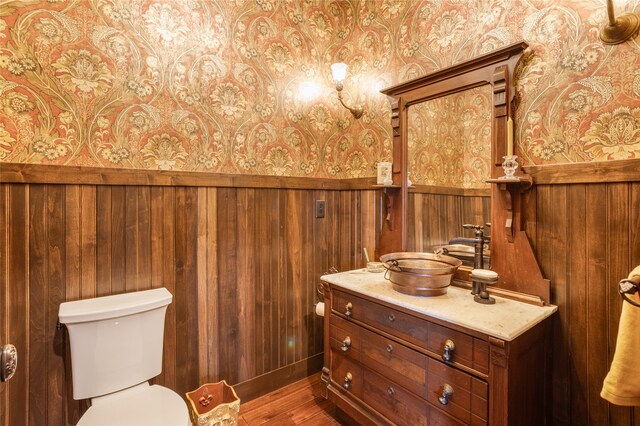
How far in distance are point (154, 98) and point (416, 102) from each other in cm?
156

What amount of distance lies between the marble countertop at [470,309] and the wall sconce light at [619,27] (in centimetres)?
114

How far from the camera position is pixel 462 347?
1215mm

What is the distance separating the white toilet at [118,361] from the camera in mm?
1300

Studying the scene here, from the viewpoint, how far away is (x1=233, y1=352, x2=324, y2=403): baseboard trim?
208 centimetres

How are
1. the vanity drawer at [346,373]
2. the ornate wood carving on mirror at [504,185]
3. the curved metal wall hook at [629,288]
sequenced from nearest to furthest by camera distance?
1. the curved metal wall hook at [629,288]
2. the ornate wood carving on mirror at [504,185]
3. the vanity drawer at [346,373]

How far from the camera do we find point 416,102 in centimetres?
194

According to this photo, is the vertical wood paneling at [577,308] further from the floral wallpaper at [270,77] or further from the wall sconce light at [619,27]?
the wall sconce light at [619,27]

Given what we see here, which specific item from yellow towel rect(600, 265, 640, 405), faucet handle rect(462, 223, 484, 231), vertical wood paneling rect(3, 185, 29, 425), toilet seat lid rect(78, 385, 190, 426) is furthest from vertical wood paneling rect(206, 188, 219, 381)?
yellow towel rect(600, 265, 640, 405)

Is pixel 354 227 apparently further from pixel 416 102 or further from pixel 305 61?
pixel 305 61

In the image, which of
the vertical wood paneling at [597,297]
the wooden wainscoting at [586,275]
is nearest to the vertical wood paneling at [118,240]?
the wooden wainscoting at [586,275]

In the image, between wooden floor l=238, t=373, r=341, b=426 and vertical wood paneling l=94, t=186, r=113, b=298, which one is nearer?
vertical wood paneling l=94, t=186, r=113, b=298

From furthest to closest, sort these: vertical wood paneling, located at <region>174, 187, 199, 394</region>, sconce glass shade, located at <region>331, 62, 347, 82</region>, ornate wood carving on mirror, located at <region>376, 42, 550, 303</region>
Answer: sconce glass shade, located at <region>331, 62, 347, 82</region>, vertical wood paneling, located at <region>174, 187, 199, 394</region>, ornate wood carving on mirror, located at <region>376, 42, 550, 303</region>

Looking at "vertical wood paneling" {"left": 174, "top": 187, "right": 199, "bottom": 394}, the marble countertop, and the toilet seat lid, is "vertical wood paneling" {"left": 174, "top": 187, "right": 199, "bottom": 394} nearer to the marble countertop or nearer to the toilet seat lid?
the toilet seat lid

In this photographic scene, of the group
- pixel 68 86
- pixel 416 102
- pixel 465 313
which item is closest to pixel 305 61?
pixel 416 102
